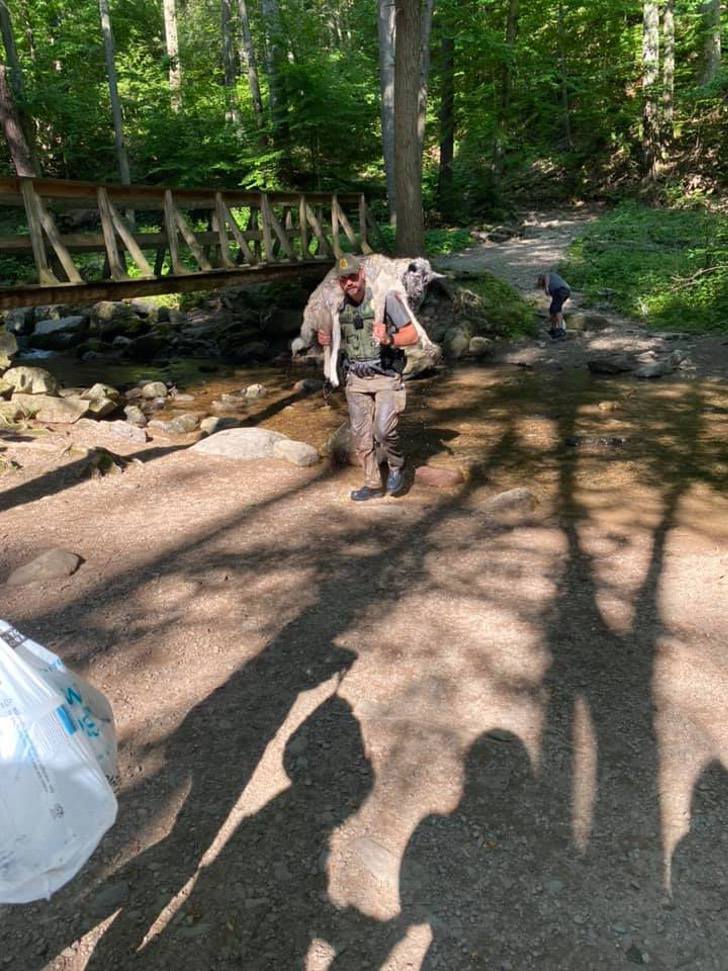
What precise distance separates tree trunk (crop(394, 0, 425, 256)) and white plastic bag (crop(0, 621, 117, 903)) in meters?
13.5

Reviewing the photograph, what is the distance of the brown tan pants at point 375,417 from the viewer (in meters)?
6.80

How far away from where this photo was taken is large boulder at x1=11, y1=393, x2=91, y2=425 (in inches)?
388

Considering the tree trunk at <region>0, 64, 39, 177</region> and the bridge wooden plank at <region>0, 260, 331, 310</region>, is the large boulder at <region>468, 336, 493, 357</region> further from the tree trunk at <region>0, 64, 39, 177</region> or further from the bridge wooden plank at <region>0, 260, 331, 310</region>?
the tree trunk at <region>0, 64, 39, 177</region>

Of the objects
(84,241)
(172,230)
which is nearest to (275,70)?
(172,230)

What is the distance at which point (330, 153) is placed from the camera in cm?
2188

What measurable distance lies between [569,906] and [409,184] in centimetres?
1391

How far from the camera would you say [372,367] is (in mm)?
6703

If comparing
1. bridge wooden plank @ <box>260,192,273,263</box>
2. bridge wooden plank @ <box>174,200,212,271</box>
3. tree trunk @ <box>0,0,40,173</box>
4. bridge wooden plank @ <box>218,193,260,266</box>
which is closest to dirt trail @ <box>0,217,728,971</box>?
bridge wooden plank @ <box>174,200,212,271</box>

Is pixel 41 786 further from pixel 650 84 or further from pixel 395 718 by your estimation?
pixel 650 84

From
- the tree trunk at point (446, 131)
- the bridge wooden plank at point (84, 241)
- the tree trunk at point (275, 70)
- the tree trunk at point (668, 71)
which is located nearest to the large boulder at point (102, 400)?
the bridge wooden plank at point (84, 241)

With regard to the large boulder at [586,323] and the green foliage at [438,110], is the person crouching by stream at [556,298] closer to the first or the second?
the large boulder at [586,323]

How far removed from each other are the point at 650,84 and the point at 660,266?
9199 millimetres

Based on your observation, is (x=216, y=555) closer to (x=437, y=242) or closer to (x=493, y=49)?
(x=437, y=242)

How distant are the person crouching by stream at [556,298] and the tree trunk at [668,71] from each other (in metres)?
12.3
